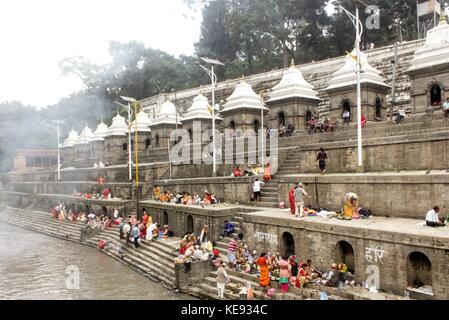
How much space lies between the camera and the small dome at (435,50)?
1472cm

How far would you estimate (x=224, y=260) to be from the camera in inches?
450

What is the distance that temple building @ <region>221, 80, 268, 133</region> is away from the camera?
21.4m

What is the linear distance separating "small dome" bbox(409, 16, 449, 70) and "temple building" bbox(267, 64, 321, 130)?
5272 mm

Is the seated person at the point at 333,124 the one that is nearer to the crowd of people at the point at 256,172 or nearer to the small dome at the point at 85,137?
the crowd of people at the point at 256,172

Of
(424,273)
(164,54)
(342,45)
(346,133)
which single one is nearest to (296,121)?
(346,133)

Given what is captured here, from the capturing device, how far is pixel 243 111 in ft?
70.2

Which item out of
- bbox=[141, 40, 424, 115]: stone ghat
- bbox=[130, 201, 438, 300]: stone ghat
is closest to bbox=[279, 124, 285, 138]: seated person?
bbox=[141, 40, 424, 115]: stone ghat

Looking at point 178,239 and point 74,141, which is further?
point 74,141

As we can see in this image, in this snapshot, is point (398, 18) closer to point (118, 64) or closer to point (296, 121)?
point (296, 121)

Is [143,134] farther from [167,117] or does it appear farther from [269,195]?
[269,195]

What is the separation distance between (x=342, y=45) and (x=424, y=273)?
93.4 ft

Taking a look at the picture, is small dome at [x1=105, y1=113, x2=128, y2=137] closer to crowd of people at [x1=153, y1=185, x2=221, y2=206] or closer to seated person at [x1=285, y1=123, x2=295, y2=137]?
crowd of people at [x1=153, y1=185, x2=221, y2=206]

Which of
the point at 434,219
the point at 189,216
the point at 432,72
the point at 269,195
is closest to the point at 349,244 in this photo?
the point at 434,219

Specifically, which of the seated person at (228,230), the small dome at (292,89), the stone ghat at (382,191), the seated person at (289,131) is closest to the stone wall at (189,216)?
the seated person at (228,230)
